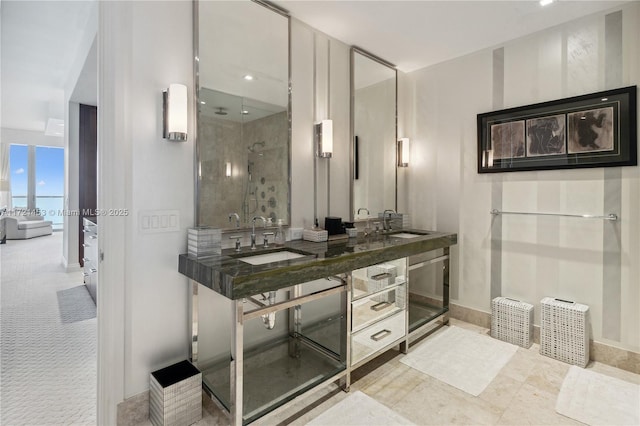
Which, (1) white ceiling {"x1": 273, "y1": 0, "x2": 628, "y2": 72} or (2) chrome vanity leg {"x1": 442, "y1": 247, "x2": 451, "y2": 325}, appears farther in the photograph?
(2) chrome vanity leg {"x1": 442, "y1": 247, "x2": 451, "y2": 325}

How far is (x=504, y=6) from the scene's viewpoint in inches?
91.9

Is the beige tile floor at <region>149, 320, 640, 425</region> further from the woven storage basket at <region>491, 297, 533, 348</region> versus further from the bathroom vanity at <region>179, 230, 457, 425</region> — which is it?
the woven storage basket at <region>491, 297, 533, 348</region>

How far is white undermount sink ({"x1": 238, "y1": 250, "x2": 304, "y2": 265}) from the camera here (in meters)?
1.98

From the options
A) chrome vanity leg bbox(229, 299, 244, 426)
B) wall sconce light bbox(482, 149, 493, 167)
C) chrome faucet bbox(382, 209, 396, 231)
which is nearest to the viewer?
chrome vanity leg bbox(229, 299, 244, 426)

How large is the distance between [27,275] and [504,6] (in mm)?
6601

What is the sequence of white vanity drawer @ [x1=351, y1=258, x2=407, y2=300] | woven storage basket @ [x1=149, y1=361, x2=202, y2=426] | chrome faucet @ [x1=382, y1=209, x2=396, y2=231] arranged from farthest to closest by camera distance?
chrome faucet @ [x1=382, y1=209, x2=396, y2=231], white vanity drawer @ [x1=351, y1=258, x2=407, y2=300], woven storage basket @ [x1=149, y1=361, x2=202, y2=426]

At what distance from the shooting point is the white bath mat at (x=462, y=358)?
2205 mm

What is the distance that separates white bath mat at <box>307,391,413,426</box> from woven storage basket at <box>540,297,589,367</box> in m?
1.52

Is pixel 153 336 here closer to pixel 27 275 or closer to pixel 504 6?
pixel 504 6

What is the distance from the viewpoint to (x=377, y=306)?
89.7 inches

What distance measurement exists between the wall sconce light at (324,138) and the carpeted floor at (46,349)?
227 centimetres

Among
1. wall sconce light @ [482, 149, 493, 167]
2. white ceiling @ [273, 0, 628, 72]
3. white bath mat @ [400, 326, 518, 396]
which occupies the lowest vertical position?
Answer: white bath mat @ [400, 326, 518, 396]

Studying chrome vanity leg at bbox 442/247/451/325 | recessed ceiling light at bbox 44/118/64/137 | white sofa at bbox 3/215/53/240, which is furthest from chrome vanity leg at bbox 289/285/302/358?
A: white sofa at bbox 3/215/53/240

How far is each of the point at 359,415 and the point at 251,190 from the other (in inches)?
61.1
